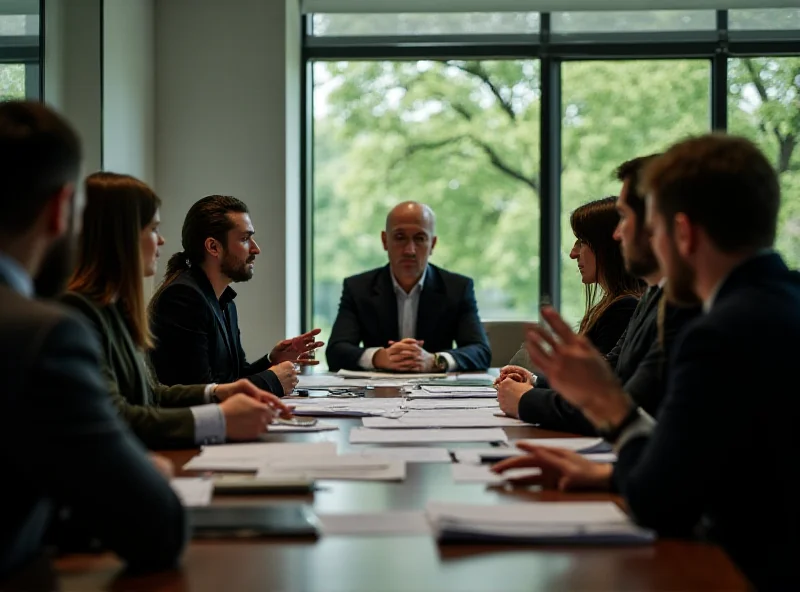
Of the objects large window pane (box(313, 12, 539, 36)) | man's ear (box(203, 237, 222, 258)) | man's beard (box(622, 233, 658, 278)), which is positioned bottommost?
man's beard (box(622, 233, 658, 278))

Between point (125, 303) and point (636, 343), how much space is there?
4.13 ft

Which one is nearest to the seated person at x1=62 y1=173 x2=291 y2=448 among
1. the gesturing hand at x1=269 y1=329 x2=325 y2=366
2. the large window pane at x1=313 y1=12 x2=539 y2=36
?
the gesturing hand at x1=269 y1=329 x2=325 y2=366

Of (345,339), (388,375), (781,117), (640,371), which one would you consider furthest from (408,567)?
(781,117)

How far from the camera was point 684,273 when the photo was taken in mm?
1776

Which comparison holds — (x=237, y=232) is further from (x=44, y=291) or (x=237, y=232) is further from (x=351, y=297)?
(x=44, y=291)

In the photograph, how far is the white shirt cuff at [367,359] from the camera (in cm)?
462

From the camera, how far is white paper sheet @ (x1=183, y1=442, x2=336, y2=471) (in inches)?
80.4

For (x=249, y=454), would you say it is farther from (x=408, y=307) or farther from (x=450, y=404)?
(x=408, y=307)

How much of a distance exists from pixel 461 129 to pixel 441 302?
1962 mm

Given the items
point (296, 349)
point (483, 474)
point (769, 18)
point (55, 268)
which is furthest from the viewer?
point (769, 18)

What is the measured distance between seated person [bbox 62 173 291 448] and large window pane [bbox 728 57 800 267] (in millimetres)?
5068

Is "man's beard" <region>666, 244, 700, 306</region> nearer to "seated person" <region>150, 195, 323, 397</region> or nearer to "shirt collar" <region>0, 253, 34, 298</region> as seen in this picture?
"shirt collar" <region>0, 253, 34, 298</region>

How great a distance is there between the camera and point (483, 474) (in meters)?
1.98

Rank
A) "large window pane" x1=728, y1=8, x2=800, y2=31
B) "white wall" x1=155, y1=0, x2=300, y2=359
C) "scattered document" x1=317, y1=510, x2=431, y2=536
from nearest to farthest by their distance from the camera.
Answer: "scattered document" x1=317, y1=510, x2=431, y2=536 → "white wall" x1=155, y1=0, x2=300, y2=359 → "large window pane" x1=728, y1=8, x2=800, y2=31
